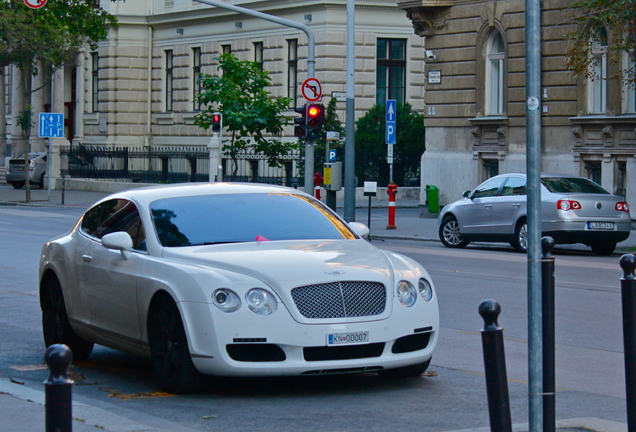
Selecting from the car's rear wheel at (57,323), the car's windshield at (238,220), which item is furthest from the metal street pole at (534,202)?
the car's rear wheel at (57,323)

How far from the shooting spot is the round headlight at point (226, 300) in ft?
24.4

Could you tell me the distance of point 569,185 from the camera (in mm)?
21000

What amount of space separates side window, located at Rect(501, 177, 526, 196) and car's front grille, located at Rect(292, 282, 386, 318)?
1404 cm

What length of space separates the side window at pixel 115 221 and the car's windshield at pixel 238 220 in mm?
168

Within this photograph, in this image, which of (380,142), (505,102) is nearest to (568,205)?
(505,102)

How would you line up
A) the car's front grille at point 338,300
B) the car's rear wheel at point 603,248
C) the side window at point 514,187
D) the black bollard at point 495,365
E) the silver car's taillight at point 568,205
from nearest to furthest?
the black bollard at point 495,365
the car's front grille at point 338,300
the silver car's taillight at point 568,205
the car's rear wheel at point 603,248
the side window at point 514,187

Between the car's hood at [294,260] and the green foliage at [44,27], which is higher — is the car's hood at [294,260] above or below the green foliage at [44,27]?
below

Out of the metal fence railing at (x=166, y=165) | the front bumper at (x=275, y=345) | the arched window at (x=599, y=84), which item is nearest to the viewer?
the front bumper at (x=275, y=345)

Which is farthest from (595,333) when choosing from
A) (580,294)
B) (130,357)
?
(130,357)

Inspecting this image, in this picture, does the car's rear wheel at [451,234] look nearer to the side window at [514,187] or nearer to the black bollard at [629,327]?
the side window at [514,187]

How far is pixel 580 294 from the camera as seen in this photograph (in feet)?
45.7

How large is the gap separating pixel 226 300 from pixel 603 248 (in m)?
15.0

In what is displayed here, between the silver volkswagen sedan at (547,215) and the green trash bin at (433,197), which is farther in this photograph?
the green trash bin at (433,197)

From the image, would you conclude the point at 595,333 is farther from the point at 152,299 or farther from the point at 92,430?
the point at 92,430
